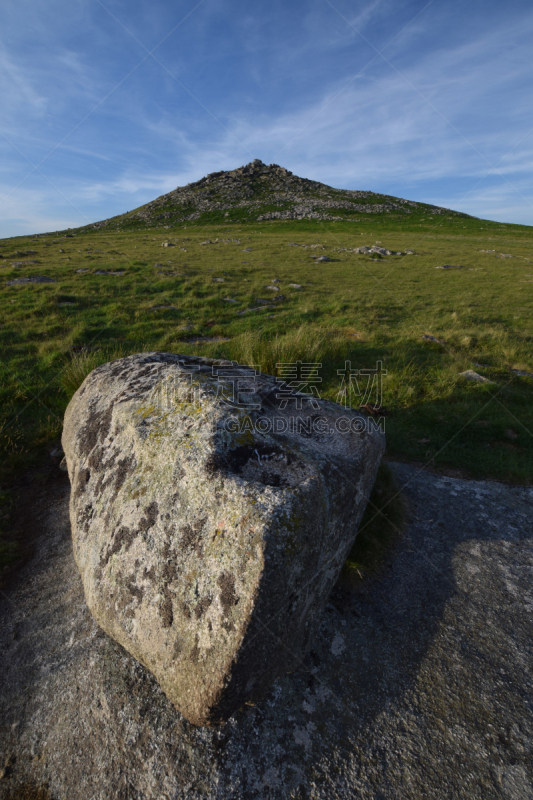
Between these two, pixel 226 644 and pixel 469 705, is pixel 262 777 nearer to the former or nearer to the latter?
pixel 226 644

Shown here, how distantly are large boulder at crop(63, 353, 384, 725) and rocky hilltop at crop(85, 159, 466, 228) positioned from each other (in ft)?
244

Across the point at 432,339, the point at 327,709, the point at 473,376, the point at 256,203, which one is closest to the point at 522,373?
the point at 473,376

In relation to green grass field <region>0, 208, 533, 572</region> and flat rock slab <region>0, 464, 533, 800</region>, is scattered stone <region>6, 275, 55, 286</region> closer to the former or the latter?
green grass field <region>0, 208, 533, 572</region>

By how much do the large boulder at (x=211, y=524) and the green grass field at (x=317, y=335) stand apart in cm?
218

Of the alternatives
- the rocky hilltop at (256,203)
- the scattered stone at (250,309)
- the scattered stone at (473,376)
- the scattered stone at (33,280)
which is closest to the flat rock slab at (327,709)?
the scattered stone at (473,376)

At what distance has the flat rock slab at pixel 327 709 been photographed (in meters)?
1.94

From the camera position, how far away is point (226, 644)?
1.88 meters

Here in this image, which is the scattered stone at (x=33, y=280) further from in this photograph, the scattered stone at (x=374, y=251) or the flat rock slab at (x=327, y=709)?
the scattered stone at (x=374, y=251)

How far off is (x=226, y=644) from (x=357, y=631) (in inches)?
51.2

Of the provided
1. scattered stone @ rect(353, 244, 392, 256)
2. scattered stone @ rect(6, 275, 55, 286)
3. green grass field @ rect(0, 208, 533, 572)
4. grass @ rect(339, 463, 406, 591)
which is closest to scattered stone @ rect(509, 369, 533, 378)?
green grass field @ rect(0, 208, 533, 572)

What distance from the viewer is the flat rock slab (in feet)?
6.35

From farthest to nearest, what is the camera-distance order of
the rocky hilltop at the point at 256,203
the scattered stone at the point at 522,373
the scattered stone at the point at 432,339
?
1. the rocky hilltop at the point at 256,203
2. the scattered stone at the point at 432,339
3. the scattered stone at the point at 522,373

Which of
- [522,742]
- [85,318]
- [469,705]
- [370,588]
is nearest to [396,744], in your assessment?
[469,705]

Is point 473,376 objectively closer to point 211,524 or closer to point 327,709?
→ point 327,709
